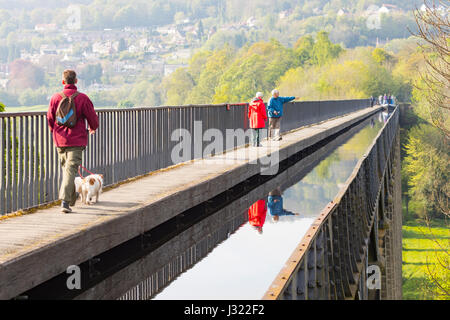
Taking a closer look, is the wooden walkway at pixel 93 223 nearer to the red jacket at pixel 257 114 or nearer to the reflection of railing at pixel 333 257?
the reflection of railing at pixel 333 257

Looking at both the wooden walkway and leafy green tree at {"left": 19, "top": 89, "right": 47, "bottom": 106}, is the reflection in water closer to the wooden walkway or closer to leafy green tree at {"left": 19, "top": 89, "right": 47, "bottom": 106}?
the wooden walkway

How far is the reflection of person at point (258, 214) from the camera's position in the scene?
39.6 ft

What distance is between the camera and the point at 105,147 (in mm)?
13367

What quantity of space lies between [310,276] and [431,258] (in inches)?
2538

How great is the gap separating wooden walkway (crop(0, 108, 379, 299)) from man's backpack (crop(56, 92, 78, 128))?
1200 millimetres

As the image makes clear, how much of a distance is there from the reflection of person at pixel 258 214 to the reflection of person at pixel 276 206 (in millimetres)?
125

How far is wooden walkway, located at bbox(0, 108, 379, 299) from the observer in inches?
289

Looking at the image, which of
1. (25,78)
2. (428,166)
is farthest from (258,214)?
(25,78)

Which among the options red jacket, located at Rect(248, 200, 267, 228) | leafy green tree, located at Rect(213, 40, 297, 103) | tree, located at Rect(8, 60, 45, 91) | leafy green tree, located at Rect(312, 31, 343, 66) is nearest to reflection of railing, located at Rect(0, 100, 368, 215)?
red jacket, located at Rect(248, 200, 267, 228)

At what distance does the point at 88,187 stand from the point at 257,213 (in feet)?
12.2

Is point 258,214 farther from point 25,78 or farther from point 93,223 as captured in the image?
point 25,78

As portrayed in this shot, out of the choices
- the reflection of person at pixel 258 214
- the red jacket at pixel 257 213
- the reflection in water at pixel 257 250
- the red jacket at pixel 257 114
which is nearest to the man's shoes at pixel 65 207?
the reflection in water at pixel 257 250

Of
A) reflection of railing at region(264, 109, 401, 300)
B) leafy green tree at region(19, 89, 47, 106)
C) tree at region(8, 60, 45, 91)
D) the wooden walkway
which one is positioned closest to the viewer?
reflection of railing at region(264, 109, 401, 300)
